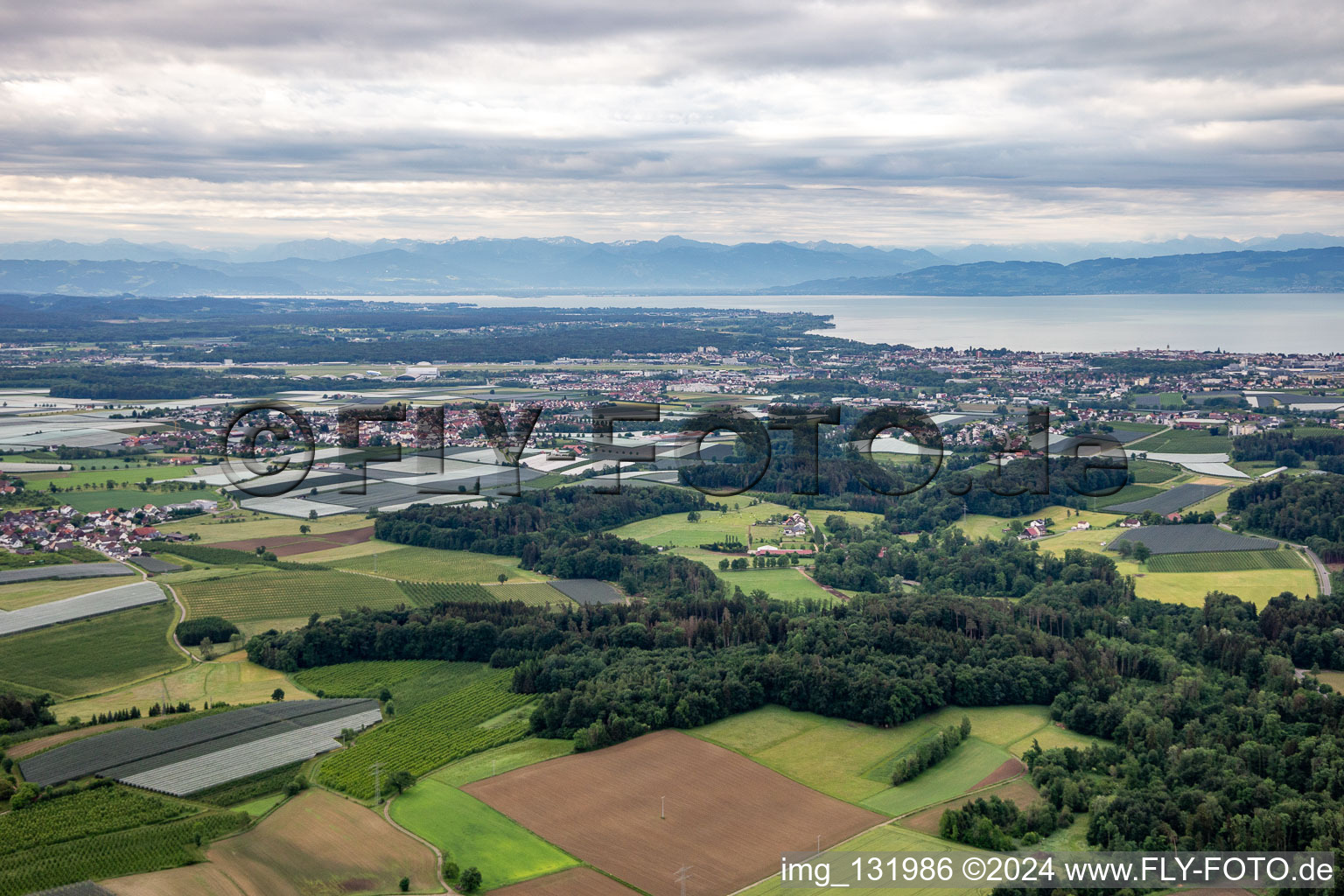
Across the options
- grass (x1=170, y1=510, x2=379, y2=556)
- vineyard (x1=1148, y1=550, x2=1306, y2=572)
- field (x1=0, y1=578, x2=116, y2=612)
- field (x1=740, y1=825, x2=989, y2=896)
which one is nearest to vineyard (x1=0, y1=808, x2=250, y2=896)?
field (x1=740, y1=825, x2=989, y2=896)

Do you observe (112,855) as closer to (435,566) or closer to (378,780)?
(378,780)

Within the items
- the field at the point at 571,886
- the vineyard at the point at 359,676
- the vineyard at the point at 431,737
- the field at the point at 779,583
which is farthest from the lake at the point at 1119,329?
the field at the point at 571,886

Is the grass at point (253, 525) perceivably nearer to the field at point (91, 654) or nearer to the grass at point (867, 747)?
the field at point (91, 654)

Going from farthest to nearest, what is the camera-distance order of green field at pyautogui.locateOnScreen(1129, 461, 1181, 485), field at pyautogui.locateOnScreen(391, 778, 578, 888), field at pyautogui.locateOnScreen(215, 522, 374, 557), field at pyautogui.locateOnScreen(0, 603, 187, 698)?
1. green field at pyautogui.locateOnScreen(1129, 461, 1181, 485)
2. field at pyautogui.locateOnScreen(215, 522, 374, 557)
3. field at pyautogui.locateOnScreen(0, 603, 187, 698)
4. field at pyautogui.locateOnScreen(391, 778, 578, 888)

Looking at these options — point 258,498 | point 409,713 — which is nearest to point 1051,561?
point 409,713

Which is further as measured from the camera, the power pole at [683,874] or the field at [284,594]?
the field at [284,594]

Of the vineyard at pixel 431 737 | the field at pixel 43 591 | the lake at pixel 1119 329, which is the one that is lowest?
the vineyard at pixel 431 737

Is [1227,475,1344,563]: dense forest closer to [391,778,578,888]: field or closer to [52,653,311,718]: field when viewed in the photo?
[391,778,578,888]: field
